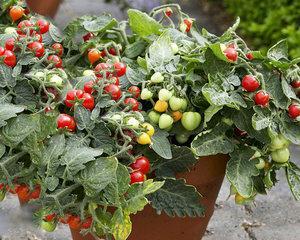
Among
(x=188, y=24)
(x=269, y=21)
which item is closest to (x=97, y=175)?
(x=188, y=24)

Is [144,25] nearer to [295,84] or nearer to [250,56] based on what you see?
[250,56]

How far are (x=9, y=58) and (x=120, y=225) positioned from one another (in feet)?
1.62

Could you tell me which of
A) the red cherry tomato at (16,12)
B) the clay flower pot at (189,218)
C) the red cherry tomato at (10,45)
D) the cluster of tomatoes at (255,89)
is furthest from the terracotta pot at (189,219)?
the red cherry tomato at (16,12)

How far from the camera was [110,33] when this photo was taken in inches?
80.4

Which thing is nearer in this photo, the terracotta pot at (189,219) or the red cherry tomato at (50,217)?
the red cherry tomato at (50,217)

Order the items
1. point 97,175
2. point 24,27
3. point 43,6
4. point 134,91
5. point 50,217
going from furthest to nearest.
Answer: point 43,6 → point 24,27 → point 134,91 → point 50,217 → point 97,175

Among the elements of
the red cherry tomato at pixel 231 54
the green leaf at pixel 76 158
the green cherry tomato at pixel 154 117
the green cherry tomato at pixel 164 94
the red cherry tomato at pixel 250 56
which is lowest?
the green cherry tomato at pixel 154 117

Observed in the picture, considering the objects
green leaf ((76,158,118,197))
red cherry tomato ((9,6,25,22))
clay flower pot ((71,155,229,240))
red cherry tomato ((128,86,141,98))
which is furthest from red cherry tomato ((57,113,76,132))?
red cherry tomato ((9,6,25,22))

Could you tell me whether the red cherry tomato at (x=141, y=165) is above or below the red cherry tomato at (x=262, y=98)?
below

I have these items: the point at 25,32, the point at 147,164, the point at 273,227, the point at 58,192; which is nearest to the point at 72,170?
the point at 58,192

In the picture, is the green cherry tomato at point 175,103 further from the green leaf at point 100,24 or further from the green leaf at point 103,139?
the green leaf at point 100,24

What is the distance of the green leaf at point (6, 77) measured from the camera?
1.65 meters

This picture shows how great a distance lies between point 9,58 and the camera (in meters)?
1.69

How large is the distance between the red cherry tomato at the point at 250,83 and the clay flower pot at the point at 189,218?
0.22 m
